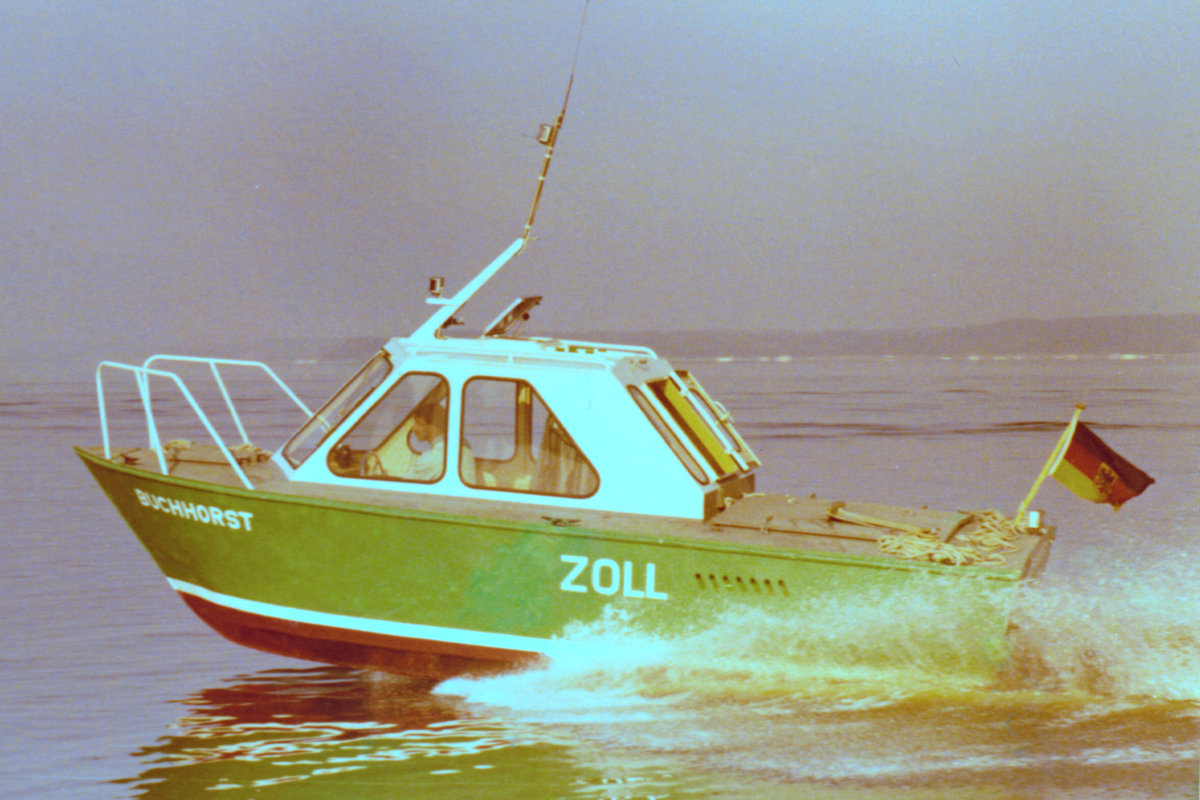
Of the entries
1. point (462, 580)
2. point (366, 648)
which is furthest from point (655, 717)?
point (366, 648)

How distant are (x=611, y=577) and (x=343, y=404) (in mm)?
2211

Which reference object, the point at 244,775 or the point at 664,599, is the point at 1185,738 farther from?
the point at 244,775

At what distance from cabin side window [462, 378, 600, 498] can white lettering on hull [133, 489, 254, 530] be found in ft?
4.61

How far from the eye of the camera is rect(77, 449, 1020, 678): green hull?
684 centimetres

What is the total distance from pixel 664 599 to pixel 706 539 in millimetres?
450

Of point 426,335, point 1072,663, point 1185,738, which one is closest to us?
point 1185,738

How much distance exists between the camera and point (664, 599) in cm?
724

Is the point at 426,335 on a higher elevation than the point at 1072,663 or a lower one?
higher

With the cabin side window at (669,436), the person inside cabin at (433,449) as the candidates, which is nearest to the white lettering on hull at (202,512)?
the person inside cabin at (433,449)

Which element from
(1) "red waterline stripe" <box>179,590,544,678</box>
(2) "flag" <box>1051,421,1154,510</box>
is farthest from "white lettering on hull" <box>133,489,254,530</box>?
(2) "flag" <box>1051,421,1154,510</box>

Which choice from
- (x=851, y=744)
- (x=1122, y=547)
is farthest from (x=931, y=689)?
(x=1122, y=547)

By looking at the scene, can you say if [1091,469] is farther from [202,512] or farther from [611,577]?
[202,512]

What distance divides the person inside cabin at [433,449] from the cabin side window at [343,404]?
1.26 ft

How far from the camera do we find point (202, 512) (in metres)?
Answer: 8.13
